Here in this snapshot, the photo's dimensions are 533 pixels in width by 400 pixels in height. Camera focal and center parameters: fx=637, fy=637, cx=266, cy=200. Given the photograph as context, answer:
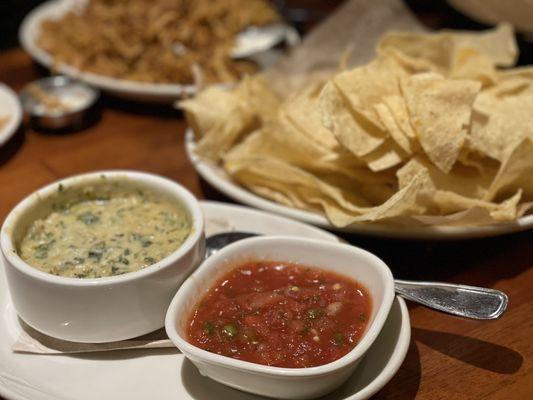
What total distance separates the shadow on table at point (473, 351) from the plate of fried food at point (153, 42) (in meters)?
1.48

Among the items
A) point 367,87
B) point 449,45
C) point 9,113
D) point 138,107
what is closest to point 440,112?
point 367,87

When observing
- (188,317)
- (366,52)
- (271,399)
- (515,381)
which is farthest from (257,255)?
(366,52)

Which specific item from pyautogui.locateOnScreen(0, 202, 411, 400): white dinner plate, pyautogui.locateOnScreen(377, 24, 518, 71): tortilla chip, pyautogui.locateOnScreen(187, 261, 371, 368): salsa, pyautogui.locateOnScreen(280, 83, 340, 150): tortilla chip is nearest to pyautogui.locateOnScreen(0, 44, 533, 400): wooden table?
pyautogui.locateOnScreen(0, 202, 411, 400): white dinner plate

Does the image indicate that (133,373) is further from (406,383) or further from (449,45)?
(449,45)

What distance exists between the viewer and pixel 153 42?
3.02m

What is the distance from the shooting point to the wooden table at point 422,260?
1.48 meters

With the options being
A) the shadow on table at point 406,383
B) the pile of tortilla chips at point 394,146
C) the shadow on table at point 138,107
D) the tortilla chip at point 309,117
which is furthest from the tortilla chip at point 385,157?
the shadow on table at point 138,107

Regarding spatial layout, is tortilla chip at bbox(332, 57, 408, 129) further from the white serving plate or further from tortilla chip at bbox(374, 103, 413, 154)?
the white serving plate

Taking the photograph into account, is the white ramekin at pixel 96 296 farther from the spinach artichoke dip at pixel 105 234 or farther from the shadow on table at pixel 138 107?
the shadow on table at pixel 138 107

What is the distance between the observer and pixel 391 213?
1681mm

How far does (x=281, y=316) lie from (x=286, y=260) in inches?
8.9

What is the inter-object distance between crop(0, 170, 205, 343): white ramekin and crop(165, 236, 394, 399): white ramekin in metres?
0.06

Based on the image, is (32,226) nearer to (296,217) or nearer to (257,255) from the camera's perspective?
(257,255)

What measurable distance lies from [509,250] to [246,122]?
0.96 meters
